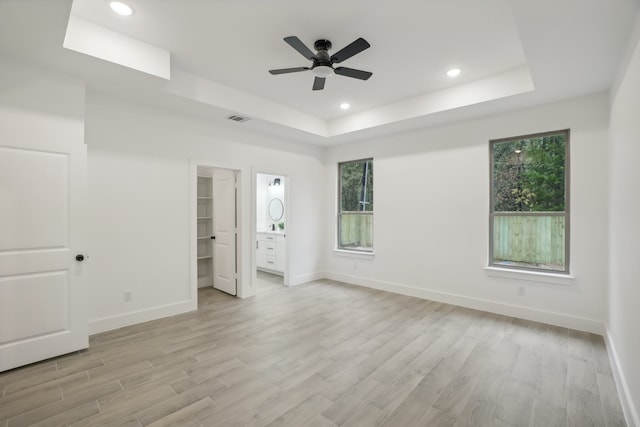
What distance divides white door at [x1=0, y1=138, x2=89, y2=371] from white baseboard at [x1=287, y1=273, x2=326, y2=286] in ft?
10.6

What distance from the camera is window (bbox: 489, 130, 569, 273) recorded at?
12.3 ft

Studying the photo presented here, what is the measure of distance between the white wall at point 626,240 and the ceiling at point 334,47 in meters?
0.51

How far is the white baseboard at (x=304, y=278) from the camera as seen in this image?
18.6ft

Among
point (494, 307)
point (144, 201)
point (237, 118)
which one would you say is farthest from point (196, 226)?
point (494, 307)

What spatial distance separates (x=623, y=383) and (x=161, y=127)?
5315 millimetres

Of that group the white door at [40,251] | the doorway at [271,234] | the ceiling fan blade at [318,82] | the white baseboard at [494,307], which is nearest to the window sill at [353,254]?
the white baseboard at [494,307]

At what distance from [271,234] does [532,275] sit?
4775 millimetres

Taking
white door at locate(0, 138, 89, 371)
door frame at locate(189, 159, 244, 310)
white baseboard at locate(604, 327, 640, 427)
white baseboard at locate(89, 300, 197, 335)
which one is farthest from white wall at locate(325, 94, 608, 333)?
white door at locate(0, 138, 89, 371)

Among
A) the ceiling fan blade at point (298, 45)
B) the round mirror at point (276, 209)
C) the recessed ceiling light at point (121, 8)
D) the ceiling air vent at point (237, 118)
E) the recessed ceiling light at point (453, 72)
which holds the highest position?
the recessed ceiling light at point (453, 72)

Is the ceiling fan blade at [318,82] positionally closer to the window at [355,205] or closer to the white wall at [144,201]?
the white wall at [144,201]

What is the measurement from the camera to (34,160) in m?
2.78

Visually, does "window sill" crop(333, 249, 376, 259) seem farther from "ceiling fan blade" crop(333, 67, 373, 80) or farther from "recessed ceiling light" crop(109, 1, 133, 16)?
"recessed ceiling light" crop(109, 1, 133, 16)

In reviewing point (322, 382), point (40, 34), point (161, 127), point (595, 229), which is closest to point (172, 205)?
point (161, 127)

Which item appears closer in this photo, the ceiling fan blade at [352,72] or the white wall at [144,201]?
the ceiling fan blade at [352,72]
